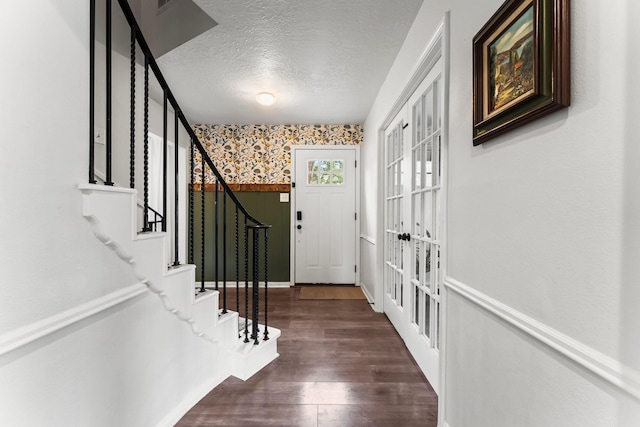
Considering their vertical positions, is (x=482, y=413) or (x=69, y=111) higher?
(x=69, y=111)

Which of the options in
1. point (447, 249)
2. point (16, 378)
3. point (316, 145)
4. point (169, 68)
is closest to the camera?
point (16, 378)

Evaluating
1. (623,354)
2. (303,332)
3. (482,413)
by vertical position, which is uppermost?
(623,354)

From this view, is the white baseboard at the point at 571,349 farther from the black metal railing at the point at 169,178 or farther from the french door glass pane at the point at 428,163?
the black metal railing at the point at 169,178

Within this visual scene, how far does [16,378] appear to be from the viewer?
88 centimetres

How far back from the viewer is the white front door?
4.48 m

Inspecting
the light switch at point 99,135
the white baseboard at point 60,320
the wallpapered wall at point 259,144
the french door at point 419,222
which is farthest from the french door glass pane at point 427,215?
the wallpapered wall at point 259,144

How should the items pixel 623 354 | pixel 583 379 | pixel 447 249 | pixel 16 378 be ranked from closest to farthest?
1. pixel 623 354
2. pixel 583 379
3. pixel 16 378
4. pixel 447 249

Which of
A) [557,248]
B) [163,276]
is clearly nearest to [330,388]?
[163,276]

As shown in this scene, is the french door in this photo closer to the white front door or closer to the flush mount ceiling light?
the flush mount ceiling light

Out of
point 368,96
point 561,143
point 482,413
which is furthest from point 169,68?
point 482,413

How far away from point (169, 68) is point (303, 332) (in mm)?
2634

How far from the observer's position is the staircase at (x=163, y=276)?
1133mm

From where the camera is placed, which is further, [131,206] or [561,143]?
[131,206]

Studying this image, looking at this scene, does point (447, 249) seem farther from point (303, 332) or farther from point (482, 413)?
point (303, 332)
